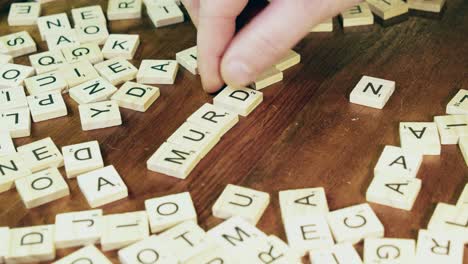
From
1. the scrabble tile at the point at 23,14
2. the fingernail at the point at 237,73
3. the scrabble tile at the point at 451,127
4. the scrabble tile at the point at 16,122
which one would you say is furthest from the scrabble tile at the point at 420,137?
the scrabble tile at the point at 23,14

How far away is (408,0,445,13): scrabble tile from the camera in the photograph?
1.74 metres

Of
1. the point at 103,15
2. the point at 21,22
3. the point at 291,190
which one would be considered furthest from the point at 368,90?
the point at 21,22

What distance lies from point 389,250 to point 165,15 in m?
0.93

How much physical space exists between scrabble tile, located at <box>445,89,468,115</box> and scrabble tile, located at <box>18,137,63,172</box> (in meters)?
0.83

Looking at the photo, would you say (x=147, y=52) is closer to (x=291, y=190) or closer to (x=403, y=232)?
(x=291, y=190)

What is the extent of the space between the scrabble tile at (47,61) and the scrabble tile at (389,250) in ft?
2.95

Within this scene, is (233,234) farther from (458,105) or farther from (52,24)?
(52,24)

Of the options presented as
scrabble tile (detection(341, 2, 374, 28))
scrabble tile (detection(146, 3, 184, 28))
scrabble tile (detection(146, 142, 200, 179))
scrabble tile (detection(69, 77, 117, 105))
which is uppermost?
scrabble tile (detection(341, 2, 374, 28))

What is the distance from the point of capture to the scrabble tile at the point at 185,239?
1.15m

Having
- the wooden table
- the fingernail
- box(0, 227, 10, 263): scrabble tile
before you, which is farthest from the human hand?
box(0, 227, 10, 263): scrabble tile

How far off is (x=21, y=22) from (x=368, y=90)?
971 mm

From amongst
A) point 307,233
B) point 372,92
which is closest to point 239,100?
point 372,92

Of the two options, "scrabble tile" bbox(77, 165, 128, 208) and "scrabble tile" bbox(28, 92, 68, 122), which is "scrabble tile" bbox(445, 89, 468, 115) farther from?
"scrabble tile" bbox(28, 92, 68, 122)

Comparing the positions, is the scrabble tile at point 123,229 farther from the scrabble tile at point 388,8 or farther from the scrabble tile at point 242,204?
the scrabble tile at point 388,8
